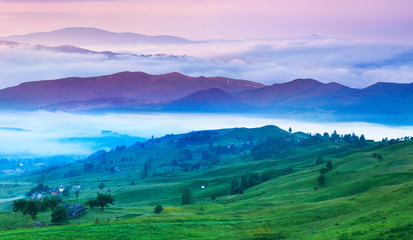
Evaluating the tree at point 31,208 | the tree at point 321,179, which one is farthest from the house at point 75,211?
the tree at point 321,179

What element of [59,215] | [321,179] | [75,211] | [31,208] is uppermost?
[321,179]

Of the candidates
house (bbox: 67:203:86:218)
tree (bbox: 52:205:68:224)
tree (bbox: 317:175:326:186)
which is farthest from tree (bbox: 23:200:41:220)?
tree (bbox: 317:175:326:186)

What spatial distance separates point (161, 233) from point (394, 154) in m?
130

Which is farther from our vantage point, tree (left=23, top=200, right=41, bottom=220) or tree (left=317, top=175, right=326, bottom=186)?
tree (left=317, top=175, right=326, bottom=186)

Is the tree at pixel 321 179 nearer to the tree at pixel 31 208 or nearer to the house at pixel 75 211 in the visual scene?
the house at pixel 75 211

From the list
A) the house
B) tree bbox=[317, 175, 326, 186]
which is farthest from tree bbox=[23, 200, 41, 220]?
tree bbox=[317, 175, 326, 186]

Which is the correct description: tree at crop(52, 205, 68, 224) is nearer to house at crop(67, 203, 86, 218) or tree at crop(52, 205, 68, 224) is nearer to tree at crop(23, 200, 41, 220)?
house at crop(67, 203, 86, 218)

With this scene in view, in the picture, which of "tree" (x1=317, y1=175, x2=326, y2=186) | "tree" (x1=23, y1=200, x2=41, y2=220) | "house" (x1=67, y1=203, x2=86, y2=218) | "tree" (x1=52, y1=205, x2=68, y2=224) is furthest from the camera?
"tree" (x1=317, y1=175, x2=326, y2=186)

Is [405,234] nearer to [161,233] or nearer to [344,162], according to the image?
[161,233]

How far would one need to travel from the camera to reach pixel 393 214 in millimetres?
71750

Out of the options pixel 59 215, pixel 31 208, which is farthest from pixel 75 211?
pixel 31 208

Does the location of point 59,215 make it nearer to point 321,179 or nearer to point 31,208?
point 31,208

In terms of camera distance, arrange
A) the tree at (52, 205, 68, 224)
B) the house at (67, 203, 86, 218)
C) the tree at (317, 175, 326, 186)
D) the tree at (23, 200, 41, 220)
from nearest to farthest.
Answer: the tree at (52, 205, 68, 224) → the house at (67, 203, 86, 218) → the tree at (23, 200, 41, 220) → the tree at (317, 175, 326, 186)

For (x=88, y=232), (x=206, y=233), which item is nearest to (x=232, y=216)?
(x=206, y=233)
